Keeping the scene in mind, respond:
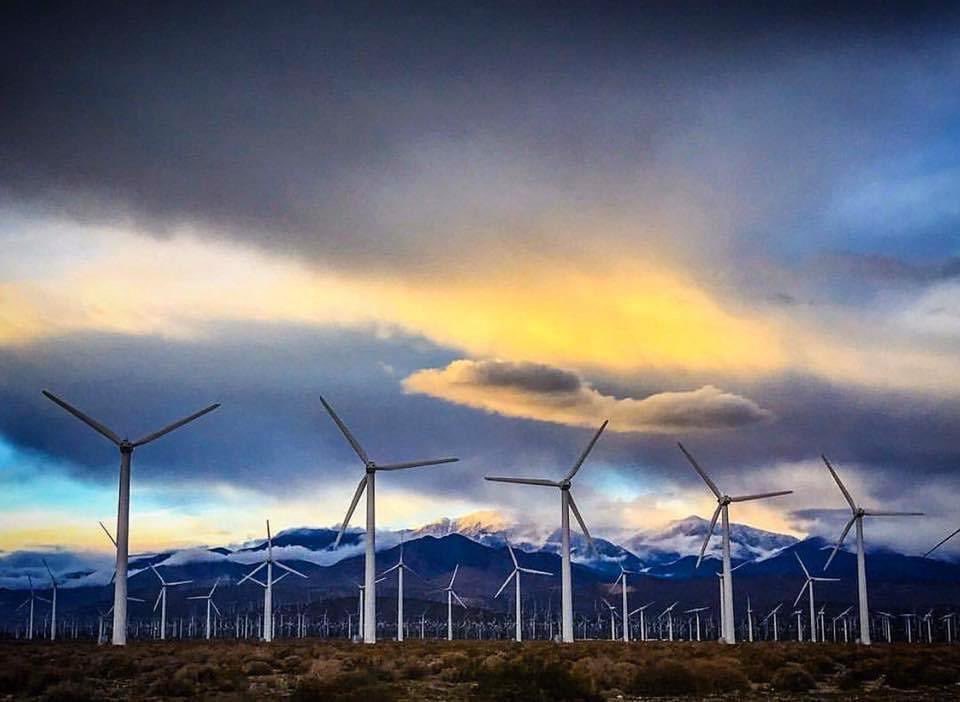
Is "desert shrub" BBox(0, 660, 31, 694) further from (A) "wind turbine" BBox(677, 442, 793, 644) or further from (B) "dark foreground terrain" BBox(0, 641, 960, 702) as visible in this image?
(A) "wind turbine" BBox(677, 442, 793, 644)

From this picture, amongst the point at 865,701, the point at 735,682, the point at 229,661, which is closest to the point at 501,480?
the point at 229,661

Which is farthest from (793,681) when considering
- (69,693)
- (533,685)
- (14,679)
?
(14,679)

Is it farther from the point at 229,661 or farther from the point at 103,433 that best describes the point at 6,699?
the point at 103,433

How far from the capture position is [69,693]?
1799 inches

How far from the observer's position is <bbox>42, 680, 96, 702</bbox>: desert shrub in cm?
4428

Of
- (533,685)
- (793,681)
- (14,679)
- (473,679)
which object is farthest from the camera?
(473,679)

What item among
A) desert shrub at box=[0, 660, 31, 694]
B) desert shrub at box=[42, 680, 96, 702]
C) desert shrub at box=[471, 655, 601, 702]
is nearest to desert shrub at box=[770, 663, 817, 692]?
desert shrub at box=[471, 655, 601, 702]

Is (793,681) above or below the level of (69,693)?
below

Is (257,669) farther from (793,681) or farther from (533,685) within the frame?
(793,681)

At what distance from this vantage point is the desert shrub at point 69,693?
145 feet

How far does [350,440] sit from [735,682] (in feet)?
192

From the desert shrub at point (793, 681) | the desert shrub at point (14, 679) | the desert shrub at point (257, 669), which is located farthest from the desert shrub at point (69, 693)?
the desert shrub at point (793, 681)

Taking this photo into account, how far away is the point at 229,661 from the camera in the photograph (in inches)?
2712

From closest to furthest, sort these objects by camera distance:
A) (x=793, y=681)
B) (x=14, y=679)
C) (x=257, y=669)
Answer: (x=14, y=679), (x=793, y=681), (x=257, y=669)
